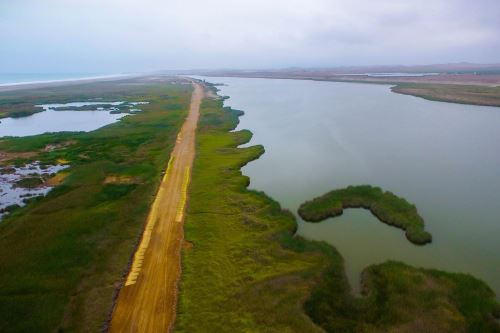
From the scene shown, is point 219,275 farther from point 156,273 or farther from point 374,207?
point 374,207

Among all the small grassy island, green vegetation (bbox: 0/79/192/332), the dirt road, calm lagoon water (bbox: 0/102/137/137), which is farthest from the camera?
calm lagoon water (bbox: 0/102/137/137)

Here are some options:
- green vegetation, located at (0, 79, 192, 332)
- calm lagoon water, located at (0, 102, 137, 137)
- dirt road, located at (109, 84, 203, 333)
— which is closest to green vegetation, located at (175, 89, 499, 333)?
dirt road, located at (109, 84, 203, 333)

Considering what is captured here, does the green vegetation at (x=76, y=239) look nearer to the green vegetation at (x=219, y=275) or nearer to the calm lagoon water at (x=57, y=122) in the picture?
the green vegetation at (x=219, y=275)

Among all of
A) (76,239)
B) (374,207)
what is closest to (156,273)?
(76,239)

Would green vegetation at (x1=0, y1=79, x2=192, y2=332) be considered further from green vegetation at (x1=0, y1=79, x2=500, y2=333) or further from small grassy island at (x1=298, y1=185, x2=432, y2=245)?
small grassy island at (x1=298, y1=185, x2=432, y2=245)

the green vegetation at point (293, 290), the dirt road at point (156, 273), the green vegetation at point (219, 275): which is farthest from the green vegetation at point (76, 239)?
the green vegetation at point (293, 290)
